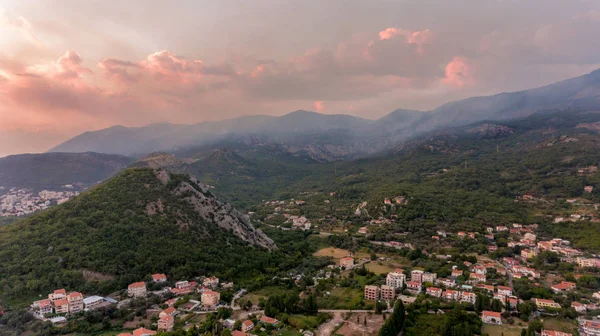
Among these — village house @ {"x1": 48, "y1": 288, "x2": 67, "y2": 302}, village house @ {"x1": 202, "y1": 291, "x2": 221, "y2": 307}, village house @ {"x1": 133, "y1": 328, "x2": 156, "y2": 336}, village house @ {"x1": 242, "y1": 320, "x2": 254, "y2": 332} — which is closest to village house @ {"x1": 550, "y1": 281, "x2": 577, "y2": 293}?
village house @ {"x1": 242, "y1": 320, "x2": 254, "y2": 332}

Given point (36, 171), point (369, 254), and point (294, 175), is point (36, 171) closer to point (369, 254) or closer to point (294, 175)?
point (294, 175)

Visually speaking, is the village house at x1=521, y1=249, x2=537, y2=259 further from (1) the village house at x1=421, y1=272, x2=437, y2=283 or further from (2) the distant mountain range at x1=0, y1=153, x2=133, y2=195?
(2) the distant mountain range at x1=0, y1=153, x2=133, y2=195

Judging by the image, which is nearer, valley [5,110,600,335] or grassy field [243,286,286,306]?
valley [5,110,600,335]

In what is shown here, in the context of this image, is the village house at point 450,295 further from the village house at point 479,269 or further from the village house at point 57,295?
the village house at point 57,295

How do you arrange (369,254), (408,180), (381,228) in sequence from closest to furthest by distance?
(369,254), (381,228), (408,180)

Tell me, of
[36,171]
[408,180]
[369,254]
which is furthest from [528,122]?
[36,171]

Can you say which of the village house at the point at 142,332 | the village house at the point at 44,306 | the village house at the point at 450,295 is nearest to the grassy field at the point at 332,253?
the village house at the point at 450,295
